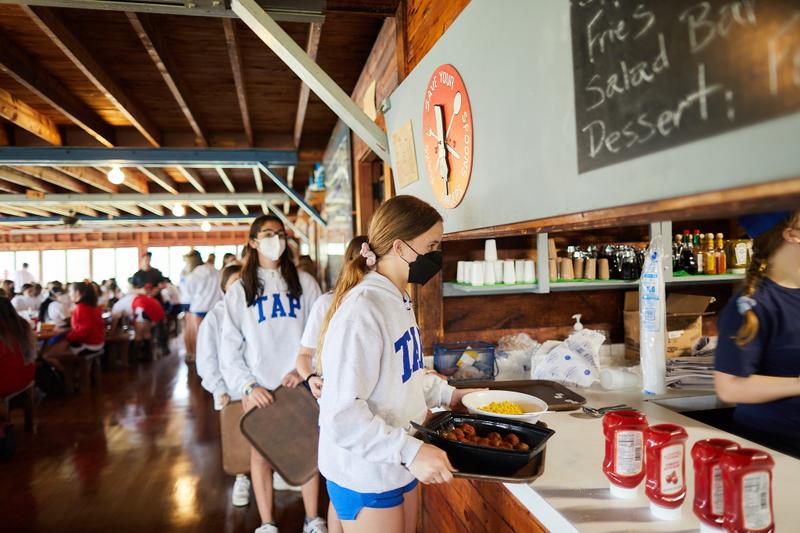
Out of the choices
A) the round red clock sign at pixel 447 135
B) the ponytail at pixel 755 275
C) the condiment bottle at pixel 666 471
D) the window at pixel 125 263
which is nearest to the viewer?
the condiment bottle at pixel 666 471

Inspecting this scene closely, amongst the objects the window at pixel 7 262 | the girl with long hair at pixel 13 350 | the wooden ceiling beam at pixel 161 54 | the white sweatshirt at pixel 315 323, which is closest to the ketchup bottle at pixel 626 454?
the white sweatshirt at pixel 315 323

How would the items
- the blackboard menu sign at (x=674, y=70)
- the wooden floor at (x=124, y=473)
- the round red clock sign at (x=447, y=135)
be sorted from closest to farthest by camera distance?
the blackboard menu sign at (x=674, y=70) < the round red clock sign at (x=447, y=135) < the wooden floor at (x=124, y=473)

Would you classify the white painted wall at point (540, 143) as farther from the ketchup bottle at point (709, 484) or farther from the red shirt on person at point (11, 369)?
the red shirt on person at point (11, 369)

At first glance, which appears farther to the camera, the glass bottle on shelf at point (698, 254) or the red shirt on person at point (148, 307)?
the red shirt on person at point (148, 307)

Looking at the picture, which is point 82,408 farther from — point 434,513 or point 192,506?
point 434,513

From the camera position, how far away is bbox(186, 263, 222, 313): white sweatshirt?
273 inches

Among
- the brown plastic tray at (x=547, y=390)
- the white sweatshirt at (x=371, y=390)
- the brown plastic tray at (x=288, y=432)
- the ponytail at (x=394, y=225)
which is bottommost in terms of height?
the brown plastic tray at (x=288, y=432)

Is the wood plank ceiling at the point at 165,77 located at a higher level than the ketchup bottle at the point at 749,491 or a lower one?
higher

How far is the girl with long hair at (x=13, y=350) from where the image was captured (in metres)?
4.21

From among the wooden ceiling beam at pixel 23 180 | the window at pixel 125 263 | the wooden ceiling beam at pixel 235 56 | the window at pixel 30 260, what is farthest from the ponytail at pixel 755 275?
the window at pixel 30 260

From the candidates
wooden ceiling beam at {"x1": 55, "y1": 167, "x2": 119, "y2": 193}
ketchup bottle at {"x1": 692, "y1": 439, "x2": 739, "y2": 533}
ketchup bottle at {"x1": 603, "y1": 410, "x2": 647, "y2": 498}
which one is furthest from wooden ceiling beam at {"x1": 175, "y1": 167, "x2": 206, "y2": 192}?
ketchup bottle at {"x1": 692, "y1": 439, "x2": 739, "y2": 533}

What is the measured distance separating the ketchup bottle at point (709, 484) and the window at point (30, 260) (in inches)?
885

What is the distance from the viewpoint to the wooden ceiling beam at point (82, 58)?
3.01 metres

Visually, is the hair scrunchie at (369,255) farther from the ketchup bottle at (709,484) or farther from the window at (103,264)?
the window at (103,264)
